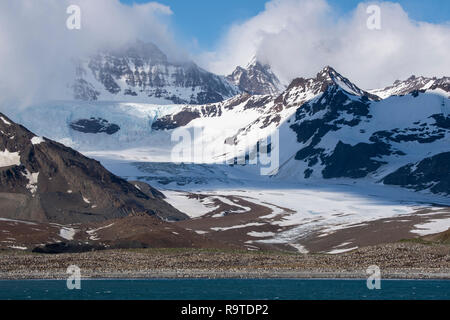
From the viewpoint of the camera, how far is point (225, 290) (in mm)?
80062

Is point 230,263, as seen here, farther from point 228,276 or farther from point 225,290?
point 225,290

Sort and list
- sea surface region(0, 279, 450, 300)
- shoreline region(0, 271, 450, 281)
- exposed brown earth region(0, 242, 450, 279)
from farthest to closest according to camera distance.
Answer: exposed brown earth region(0, 242, 450, 279)
shoreline region(0, 271, 450, 281)
sea surface region(0, 279, 450, 300)

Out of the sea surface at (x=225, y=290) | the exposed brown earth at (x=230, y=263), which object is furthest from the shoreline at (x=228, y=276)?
the sea surface at (x=225, y=290)

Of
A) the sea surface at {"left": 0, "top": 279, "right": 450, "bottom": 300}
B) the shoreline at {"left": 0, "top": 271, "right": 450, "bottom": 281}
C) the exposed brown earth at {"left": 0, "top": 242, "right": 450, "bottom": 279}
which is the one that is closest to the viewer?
the sea surface at {"left": 0, "top": 279, "right": 450, "bottom": 300}

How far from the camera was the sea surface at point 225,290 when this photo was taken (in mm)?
74500

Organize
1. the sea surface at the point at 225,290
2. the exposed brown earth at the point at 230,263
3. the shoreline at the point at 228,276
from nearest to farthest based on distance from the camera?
the sea surface at the point at 225,290 → the shoreline at the point at 228,276 → the exposed brown earth at the point at 230,263

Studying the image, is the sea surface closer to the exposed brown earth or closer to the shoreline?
the shoreline

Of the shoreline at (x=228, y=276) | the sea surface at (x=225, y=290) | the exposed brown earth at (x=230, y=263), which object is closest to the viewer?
the sea surface at (x=225, y=290)

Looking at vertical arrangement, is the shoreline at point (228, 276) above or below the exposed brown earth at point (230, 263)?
below

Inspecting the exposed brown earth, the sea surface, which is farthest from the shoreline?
the sea surface

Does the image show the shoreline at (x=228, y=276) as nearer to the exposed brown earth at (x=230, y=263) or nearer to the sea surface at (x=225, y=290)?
the exposed brown earth at (x=230, y=263)

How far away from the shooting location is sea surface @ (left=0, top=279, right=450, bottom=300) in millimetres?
74500
